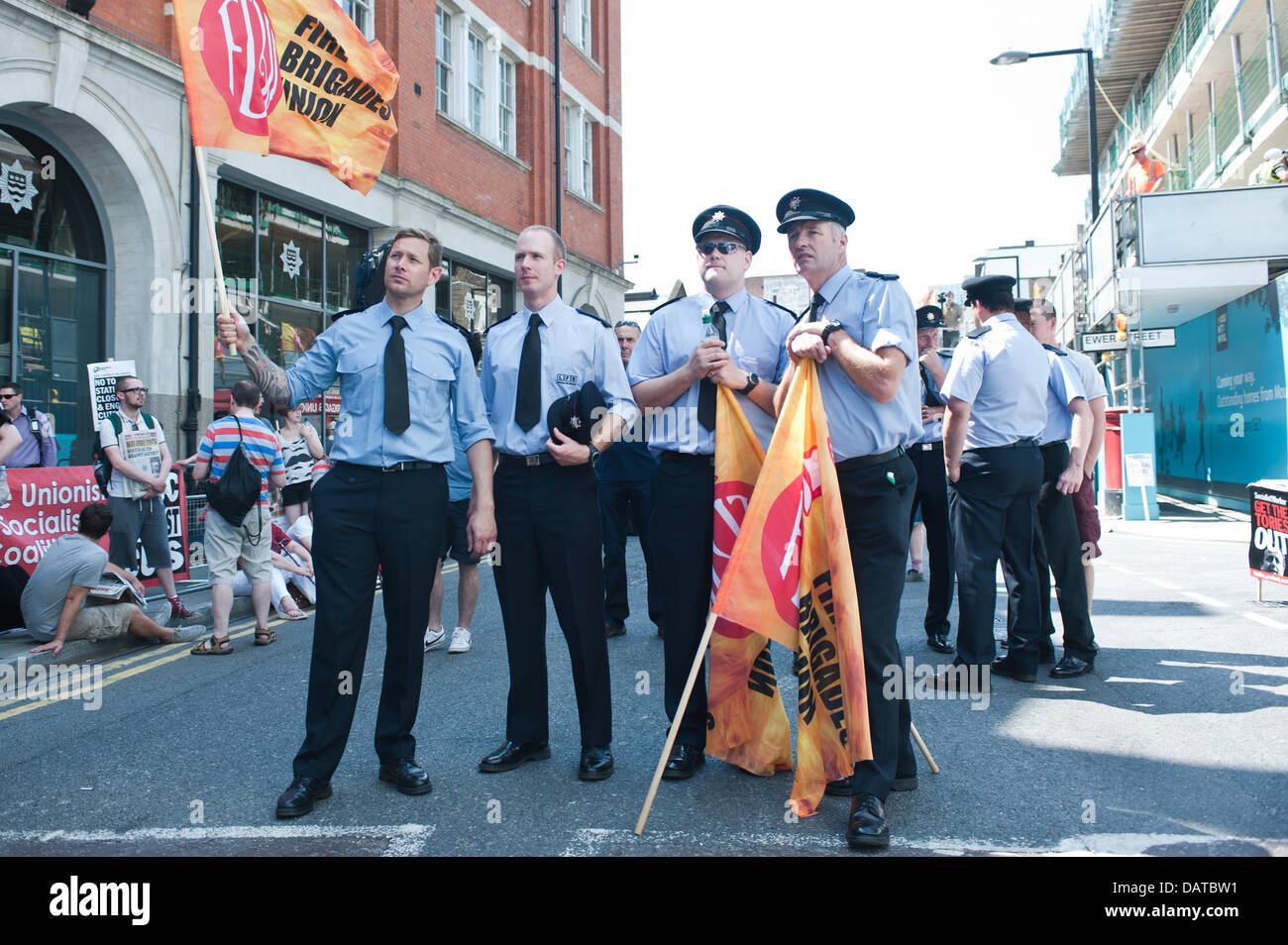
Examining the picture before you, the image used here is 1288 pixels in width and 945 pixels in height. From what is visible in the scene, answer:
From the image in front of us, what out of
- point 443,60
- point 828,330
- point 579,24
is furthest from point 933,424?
point 579,24

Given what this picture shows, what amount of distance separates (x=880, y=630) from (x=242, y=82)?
13.0ft

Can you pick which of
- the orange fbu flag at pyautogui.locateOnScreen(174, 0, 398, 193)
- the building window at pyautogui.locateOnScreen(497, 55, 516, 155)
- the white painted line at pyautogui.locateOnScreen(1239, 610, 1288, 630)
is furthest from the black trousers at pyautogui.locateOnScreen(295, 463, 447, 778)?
the building window at pyautogui.locateOnScreen(497, 55, 516, 155)

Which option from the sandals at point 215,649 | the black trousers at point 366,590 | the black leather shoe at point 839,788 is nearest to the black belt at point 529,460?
the black trousers at point 366,590

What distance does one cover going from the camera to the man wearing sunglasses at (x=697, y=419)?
13.4ft

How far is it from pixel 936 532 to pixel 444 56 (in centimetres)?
1527

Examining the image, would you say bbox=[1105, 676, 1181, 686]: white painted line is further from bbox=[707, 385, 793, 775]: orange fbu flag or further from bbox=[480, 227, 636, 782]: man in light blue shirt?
bbox=[480, 227, 636, 782]: man in light blue shirt

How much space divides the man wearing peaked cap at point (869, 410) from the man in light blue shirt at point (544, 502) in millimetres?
939

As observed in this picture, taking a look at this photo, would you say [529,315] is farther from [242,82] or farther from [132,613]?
[132,613]

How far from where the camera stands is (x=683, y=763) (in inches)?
158

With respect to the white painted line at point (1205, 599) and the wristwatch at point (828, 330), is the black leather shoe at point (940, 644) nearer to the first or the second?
the white painted line at point (1205, 599)

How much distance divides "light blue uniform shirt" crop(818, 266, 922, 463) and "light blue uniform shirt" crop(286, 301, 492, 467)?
4.75ft

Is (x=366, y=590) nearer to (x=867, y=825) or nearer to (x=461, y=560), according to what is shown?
(x=867, y=825)

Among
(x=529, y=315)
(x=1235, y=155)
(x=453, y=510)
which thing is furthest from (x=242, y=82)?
(x=1235, y=155)

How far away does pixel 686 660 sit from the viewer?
4.13 metres
